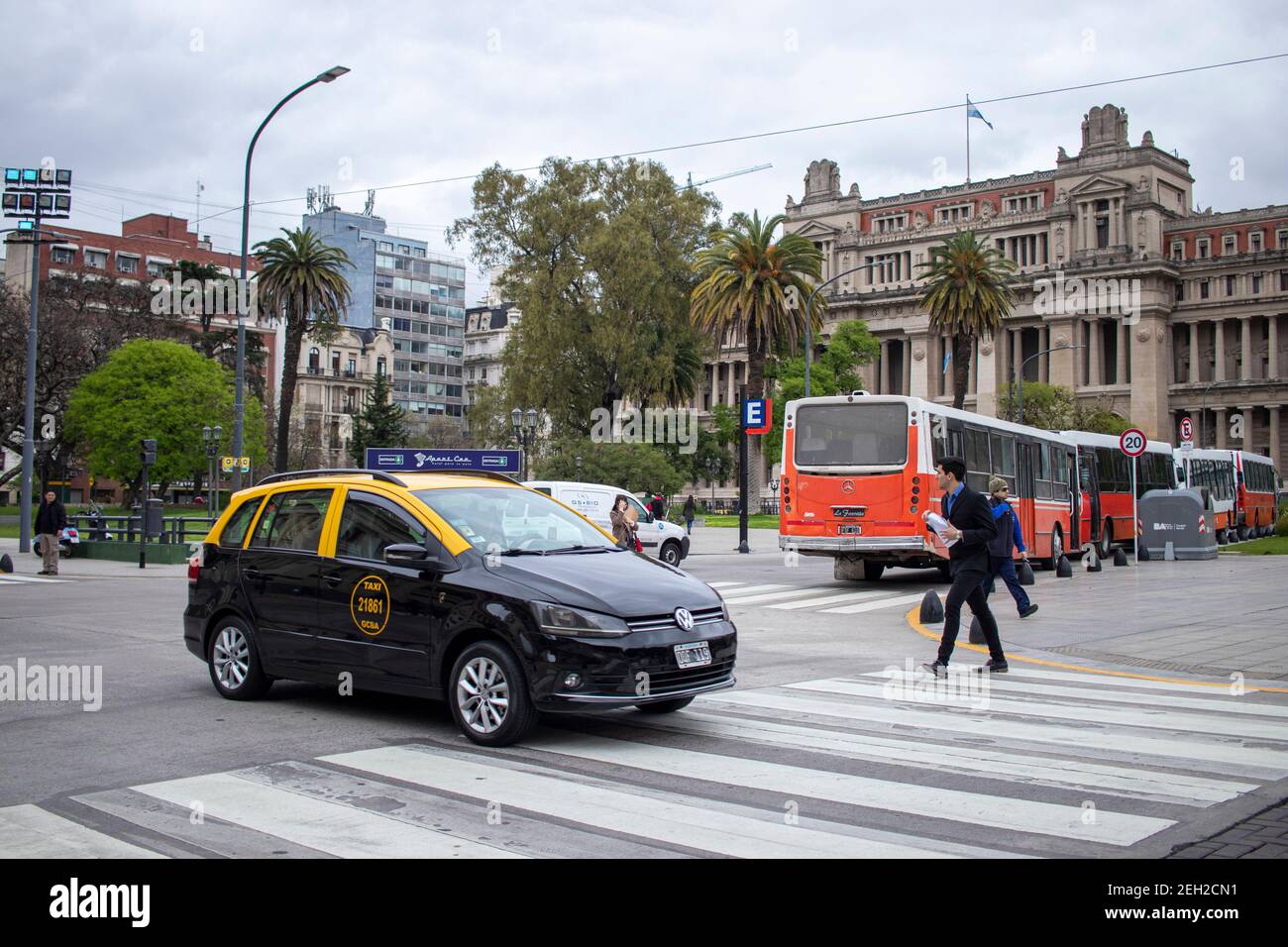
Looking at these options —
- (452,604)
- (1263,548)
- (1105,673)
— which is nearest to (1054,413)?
(1263,548)

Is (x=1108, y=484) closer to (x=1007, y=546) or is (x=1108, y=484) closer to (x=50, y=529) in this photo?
(x=1007, y=546)

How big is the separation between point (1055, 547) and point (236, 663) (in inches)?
938

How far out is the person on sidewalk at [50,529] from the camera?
27.0 metres

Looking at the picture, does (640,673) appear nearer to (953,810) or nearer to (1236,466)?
(953,810)

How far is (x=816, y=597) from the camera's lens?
21109 millimetres

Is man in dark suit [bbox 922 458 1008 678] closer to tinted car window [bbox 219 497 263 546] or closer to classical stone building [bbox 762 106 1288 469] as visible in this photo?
tinted car window [bbox 219 497 263 546]

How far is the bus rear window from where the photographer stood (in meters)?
22.3

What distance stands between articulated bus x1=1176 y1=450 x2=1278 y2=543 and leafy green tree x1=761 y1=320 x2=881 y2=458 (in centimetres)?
2807

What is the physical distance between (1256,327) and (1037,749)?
100267 mm

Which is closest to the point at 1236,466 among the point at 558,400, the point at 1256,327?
the point at 558,400

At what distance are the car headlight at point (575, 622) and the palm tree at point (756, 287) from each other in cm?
3986

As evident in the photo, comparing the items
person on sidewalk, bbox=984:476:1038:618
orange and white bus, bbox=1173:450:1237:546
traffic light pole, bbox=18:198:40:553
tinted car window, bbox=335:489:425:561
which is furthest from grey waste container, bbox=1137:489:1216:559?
traffic light pole, bbox=18:198:40:553

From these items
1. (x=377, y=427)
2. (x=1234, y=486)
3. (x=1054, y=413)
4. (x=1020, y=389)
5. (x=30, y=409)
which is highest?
(x=377, y=427)
